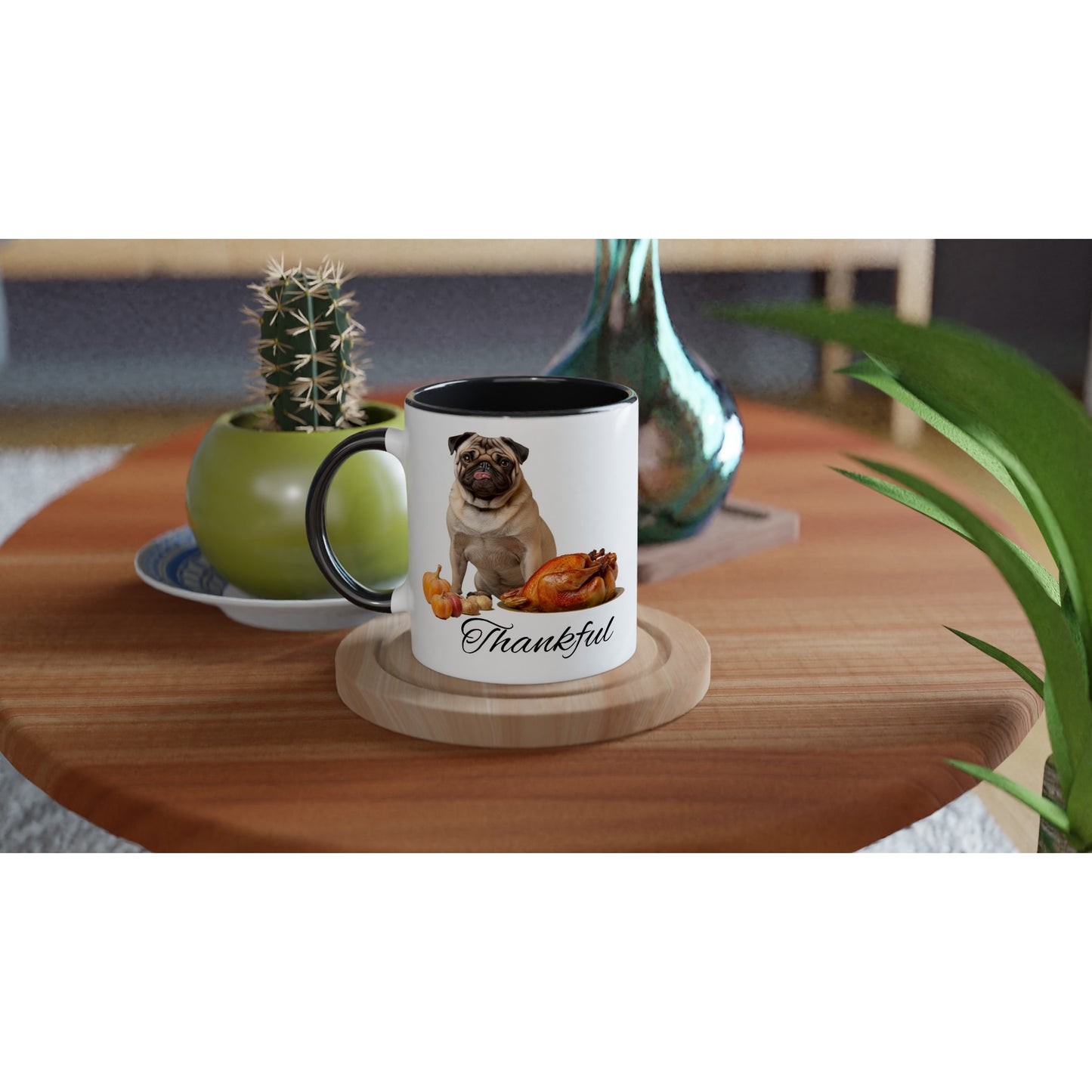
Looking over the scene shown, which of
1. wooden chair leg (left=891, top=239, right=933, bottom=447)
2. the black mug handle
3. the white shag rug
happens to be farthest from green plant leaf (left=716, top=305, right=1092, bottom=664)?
wooden chair leg (left=891, top=239, right=933, bottom=447)

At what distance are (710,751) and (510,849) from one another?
111mm

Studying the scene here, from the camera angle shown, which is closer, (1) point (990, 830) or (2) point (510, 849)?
(2) point (510, 849)

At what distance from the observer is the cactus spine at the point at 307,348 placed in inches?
26.3

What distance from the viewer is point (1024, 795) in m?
0.47

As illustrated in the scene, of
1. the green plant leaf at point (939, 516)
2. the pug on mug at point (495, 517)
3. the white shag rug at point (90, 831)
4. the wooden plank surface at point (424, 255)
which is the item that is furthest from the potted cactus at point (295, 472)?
the wooden plank surface at point (424, 255)

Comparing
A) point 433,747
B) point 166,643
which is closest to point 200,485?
point 166,643

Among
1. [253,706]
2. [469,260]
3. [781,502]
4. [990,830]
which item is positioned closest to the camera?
[253,706]

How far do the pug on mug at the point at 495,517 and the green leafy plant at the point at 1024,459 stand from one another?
0.12 m

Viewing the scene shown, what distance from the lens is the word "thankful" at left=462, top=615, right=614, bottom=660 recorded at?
1.79 ft

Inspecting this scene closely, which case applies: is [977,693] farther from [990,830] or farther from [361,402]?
[990,830]

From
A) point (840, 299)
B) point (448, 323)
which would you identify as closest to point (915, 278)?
point (840, 299)

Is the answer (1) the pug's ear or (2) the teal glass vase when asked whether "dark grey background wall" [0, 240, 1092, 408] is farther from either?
(1) the pug's ear

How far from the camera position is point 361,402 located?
0.72 m

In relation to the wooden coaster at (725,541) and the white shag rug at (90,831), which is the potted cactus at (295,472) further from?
the white shag rug at (90,831)
